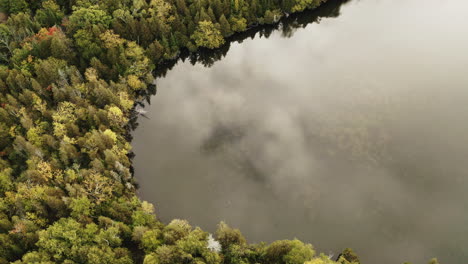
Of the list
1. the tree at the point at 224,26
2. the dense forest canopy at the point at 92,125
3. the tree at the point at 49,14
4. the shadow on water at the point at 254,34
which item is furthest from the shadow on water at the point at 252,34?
the tree at the point at 49,14

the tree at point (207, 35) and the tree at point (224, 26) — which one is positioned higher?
the tree at point (224, 26)

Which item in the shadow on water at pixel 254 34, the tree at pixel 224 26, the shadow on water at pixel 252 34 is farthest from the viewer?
the shadow on water at pixel 254 34

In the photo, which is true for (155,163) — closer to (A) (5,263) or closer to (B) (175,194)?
(B) (175,194)

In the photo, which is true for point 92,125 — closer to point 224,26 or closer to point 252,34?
point 224,26

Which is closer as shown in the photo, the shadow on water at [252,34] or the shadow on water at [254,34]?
the shadow on water at [252,34]

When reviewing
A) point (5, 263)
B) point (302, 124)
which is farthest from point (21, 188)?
point (302, 124)

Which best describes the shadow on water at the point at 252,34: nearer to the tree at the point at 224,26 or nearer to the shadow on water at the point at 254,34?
the shadow on water at the point at 254,34

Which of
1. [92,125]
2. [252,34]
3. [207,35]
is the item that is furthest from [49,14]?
[252,34]

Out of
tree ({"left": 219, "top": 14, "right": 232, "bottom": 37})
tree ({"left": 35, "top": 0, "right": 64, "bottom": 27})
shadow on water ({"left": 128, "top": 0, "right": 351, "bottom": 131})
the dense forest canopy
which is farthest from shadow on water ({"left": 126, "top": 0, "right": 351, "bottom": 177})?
tree ({"left": 35, "top": 0, "right": 64, "bottom": 27})
